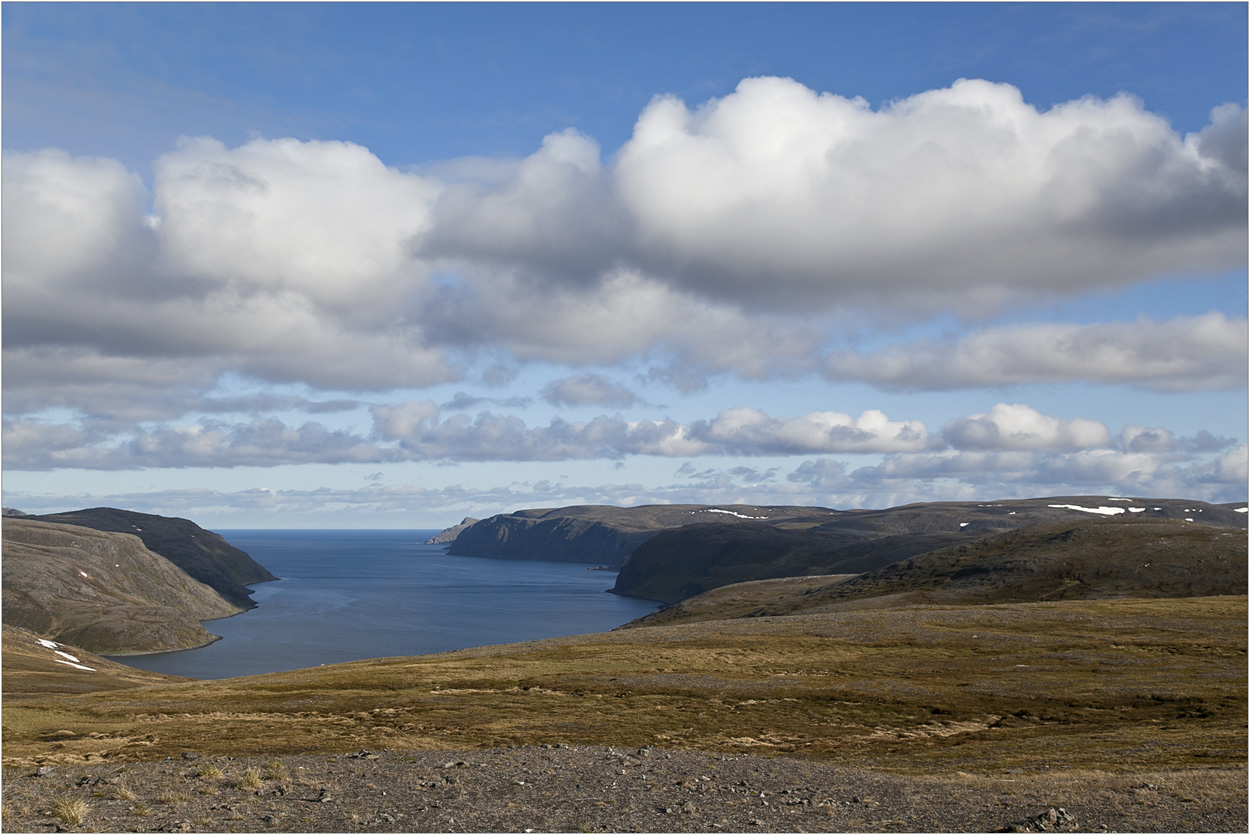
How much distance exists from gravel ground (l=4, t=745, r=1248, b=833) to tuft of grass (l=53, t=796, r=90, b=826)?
8cm

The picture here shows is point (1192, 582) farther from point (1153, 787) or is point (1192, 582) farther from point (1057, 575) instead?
point (1153, 787)

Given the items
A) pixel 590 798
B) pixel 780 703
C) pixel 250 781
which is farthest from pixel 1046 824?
pixel 780 703

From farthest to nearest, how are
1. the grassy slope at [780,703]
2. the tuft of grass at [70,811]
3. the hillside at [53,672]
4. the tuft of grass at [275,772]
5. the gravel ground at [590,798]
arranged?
the hillside at [53,672] → the grassy slope at [780,703] → the tuft of grass at [275,772] → the gravel ground at [590,798] → the tuft of grass at [70,811]

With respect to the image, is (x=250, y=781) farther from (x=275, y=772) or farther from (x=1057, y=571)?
(x=1057, y=571)

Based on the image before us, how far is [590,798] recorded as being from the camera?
99.9 feet

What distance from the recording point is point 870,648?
81312 millimetres

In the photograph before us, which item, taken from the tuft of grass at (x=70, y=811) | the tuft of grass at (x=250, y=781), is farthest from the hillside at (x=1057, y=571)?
the tuft of grass at (x=70, y=811)

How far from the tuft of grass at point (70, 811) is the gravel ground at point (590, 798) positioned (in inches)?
3.2

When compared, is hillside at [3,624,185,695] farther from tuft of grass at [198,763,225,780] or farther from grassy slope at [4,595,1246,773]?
tuft of grass at [198,763,225,780]

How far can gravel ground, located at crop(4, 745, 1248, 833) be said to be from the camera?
2636cm

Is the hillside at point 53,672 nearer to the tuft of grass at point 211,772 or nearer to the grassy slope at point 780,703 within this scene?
Result: the grassy slope at point 780,703

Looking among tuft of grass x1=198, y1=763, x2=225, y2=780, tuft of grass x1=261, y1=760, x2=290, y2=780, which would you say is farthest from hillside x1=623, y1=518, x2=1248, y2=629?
tuft of grass x1=198, y1=763, x2=225, y2=780

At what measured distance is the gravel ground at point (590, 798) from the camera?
2636cm

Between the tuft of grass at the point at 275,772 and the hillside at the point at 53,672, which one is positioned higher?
the tuft of grass at the point at 275,772
